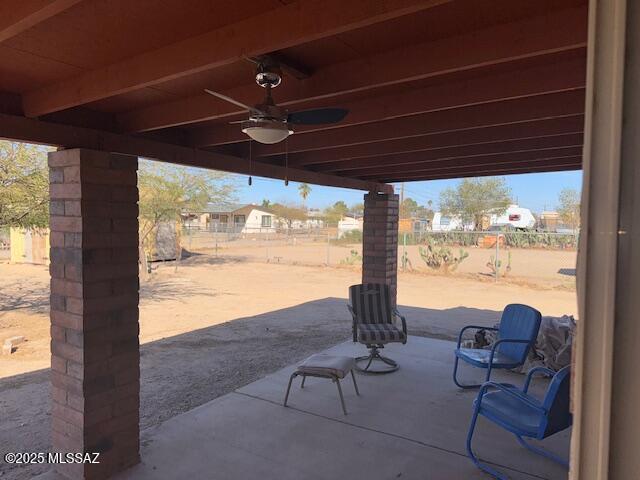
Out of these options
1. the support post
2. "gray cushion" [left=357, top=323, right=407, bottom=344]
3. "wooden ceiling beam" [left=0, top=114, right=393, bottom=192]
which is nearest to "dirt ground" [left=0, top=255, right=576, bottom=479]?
"gray cushion" [left=357, top=323, right=407, bottom=344]

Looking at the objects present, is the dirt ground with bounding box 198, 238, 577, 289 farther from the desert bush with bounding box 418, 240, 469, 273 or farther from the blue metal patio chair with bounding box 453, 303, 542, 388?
the blue metal patio chair with bounding box 453, 303, 542, 388

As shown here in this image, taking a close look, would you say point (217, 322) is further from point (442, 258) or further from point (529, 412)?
point (442, 258)

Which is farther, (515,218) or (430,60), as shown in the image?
(515,218)

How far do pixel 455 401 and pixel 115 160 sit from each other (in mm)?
3570

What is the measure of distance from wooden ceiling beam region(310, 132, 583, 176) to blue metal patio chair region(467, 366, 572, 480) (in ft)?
6.14

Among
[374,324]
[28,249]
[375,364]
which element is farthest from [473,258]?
[28,249]

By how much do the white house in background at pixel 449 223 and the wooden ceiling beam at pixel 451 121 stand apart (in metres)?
20.8

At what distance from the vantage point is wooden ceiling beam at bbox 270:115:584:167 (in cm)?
312

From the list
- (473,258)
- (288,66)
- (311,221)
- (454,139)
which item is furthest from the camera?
(311,221)

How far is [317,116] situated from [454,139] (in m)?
1.72

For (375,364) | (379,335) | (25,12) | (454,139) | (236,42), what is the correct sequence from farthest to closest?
1. (375,364)
2. (379,335)
3. (454,139)
4. (236,42)
5. (25,12)

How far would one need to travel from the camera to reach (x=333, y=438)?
3.31 m

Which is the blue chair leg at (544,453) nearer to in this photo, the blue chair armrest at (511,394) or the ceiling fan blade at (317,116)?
the blue chair armrest at (511,394)

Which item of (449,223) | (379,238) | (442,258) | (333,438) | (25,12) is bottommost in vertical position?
(333,438)
